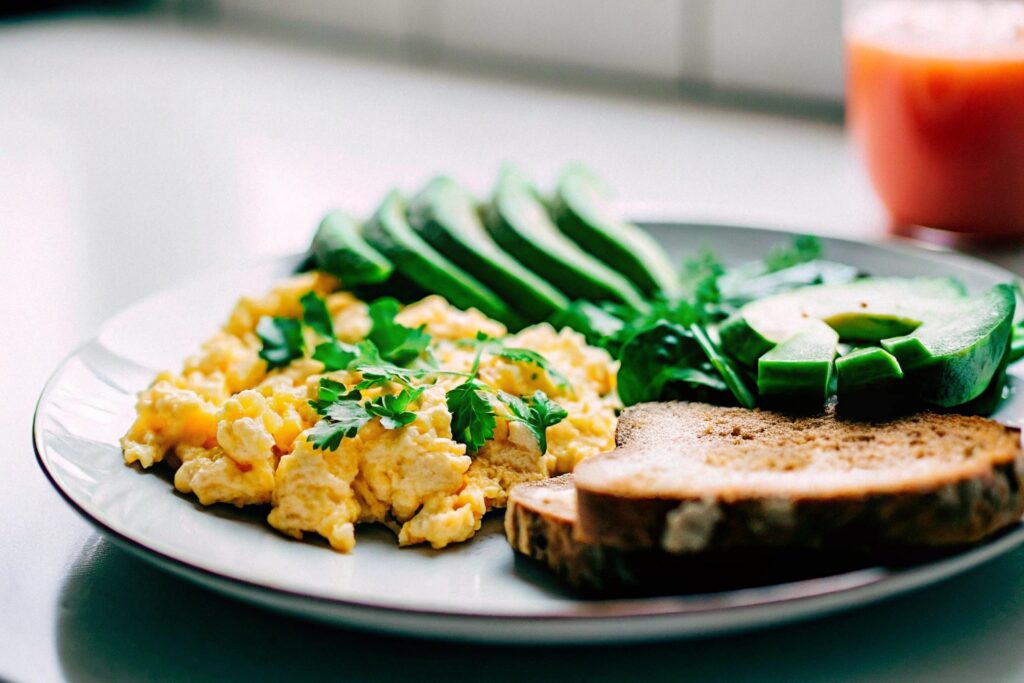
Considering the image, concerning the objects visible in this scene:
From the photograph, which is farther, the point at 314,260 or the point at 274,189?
the point at 274,189

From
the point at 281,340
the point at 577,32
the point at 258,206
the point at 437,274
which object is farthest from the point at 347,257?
the point at 577,32

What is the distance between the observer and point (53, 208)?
131 inches

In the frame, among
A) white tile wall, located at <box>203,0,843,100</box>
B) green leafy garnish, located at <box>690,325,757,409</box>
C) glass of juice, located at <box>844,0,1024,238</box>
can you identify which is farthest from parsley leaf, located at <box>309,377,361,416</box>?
white tile wall, located at <box>203,0,843,100</box>

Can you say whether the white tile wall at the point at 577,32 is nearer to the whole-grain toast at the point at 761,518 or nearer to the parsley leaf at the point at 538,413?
the parsley leaf at the point at 538,413

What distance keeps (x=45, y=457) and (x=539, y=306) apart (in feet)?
3.17

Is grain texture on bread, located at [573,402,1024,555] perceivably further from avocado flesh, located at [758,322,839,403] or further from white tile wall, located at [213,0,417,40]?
white tile wall, located at [213,0,417,40]

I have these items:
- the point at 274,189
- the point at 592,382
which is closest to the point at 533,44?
the point at 274,189

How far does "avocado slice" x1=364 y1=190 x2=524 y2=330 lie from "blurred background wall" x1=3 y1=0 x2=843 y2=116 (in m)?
2.06

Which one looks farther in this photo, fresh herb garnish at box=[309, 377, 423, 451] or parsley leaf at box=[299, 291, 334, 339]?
parsley leaf at box=[299, 291, 334, 339]

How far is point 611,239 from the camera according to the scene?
7.85 ft

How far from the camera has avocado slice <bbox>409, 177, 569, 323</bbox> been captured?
2250 millimetres

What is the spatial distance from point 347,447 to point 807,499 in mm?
607

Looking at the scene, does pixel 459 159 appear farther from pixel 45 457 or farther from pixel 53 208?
pixel 45 457

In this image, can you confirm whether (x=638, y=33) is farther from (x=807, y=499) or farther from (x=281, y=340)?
(x=807, y=499)
